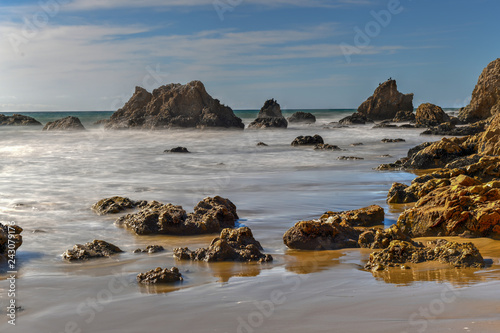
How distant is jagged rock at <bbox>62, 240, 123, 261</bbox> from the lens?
206 inches

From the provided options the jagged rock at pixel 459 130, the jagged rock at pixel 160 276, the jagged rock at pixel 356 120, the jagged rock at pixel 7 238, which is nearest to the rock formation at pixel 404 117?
the jagged rock at pixel 356 120

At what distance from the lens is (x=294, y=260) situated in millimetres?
5020

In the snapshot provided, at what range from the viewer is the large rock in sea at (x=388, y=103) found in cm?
5322

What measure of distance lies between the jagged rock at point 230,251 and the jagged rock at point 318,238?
1.44 ft

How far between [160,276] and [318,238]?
6.17ft

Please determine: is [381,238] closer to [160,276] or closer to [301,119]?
[160,276]

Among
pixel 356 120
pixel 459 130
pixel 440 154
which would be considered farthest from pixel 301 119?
pixel 440 154

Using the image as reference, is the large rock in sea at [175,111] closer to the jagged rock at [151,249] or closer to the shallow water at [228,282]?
the shallow water at [228,282]

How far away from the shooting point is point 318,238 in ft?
17.9

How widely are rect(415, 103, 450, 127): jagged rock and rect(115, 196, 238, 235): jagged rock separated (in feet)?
112

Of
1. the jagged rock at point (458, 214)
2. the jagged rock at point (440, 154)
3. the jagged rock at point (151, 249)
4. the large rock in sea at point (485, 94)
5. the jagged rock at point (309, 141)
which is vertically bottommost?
the jagged rock at point (151, 249)

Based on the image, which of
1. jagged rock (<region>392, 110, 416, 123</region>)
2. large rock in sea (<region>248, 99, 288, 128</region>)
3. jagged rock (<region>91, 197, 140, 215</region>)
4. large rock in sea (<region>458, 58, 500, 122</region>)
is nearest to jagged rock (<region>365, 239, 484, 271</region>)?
jagged rock (<region>91, 197, 140, 215</region>)

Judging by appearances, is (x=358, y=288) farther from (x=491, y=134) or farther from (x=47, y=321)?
(x=491, y=134)

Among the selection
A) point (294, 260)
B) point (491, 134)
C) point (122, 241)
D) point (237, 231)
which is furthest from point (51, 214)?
point (491, 134)
